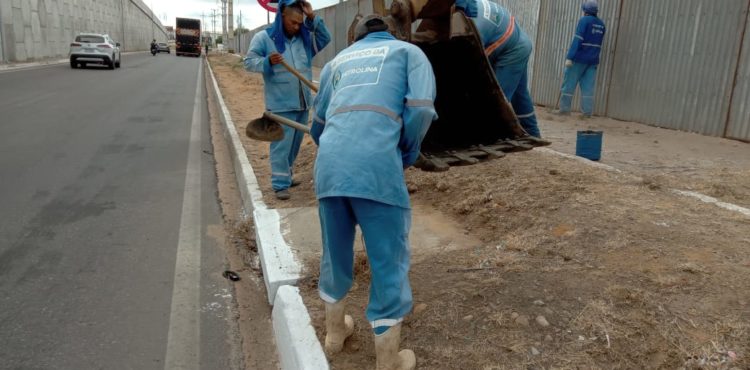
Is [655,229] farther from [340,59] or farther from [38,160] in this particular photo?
[38,160]

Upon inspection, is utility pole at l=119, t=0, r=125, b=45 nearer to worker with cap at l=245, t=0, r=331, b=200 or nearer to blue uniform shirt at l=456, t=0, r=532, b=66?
worker with cap at l=245, t=0, r=331, b=200

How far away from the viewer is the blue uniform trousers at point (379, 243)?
8.04 ft

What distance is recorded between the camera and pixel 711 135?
26.2 ft

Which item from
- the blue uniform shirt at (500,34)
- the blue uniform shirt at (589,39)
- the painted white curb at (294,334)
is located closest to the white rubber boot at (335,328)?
the painted white curb at (294,334)

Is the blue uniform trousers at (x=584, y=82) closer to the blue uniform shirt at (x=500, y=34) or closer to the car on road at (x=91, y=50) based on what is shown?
the blue uniform shirt at (x=500, y=34)

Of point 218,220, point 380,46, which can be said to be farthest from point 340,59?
point 218,220

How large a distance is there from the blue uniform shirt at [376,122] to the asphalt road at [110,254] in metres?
1.38

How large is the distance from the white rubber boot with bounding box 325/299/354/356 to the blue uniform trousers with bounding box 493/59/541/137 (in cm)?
271

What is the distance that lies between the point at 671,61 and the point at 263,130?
7.19 m

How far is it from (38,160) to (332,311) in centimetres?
616

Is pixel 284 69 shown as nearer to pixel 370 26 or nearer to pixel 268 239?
pixel 268 239

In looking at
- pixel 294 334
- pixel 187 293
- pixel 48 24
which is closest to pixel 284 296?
pixel 294 334

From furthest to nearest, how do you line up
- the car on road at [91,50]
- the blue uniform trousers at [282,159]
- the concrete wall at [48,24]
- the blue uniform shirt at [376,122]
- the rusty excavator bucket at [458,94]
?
the concrete wall at [48,24]
the car on road at [91,50]
the blue uniform trousers at [282,159]
the rusty excavator bucket at [458,94]
the blue uniform shirt at [376,122]

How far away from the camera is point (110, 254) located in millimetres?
4469
